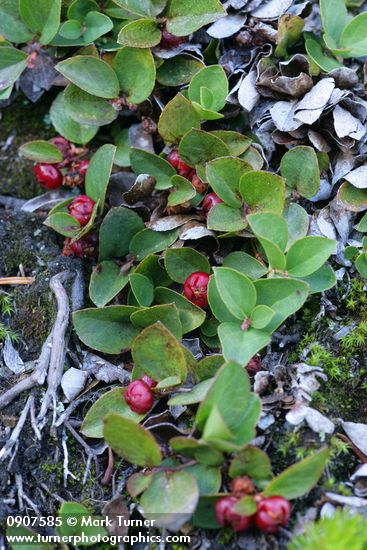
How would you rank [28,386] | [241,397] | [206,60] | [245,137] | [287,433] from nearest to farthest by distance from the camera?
[241,397], [287,433], [28,386], [245,137], [206,60]

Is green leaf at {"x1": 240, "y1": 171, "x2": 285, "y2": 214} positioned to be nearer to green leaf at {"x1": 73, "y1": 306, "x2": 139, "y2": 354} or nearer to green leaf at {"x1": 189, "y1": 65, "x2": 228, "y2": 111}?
green leaf at {"x1": 189, "y1": 65, "x2": 228, "y2": 111}

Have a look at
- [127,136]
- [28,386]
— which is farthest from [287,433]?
[127,136]

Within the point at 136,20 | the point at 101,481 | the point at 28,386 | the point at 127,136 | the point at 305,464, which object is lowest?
the point at 101,481

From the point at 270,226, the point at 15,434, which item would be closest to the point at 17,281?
the point at 15,434

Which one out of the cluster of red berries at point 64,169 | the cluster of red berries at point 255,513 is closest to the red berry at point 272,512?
the cluster of red berries at point 255,513

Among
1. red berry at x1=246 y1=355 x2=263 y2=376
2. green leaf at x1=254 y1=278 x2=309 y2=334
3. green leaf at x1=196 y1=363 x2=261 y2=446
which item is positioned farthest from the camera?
red berry at x1=246 y1=355 x2=263 y2=376

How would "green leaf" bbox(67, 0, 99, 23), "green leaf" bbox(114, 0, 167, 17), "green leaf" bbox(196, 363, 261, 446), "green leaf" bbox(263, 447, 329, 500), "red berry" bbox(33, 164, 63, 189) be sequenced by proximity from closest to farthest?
1. "green leaf" bbox(263, 447, 329, 500)
2. "green leaf" bbox(196, 363, 261, 446)
3. "green leaf" bbox(114, 0, 167, 17)
4. "green leaf" bbox(67, 0, 99, 23)
5. "red berry" bbox(33, 164, 63, 189)

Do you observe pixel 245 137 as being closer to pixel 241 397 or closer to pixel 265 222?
pixel 265 222

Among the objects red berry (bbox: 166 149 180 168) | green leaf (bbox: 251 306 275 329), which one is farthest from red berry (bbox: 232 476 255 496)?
red berry (bbox: 166 149 180 168)
